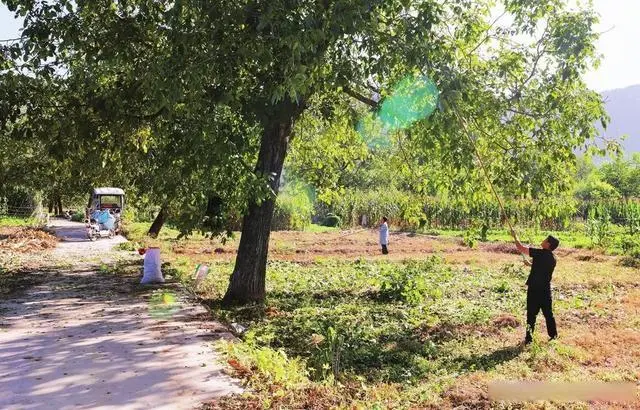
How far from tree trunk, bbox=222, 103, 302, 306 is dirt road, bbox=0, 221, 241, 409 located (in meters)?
0.98

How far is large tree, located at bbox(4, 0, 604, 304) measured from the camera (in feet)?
23.4

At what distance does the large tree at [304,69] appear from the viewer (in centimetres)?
713

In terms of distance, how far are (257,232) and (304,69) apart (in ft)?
17.4

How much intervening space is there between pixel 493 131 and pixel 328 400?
24.2ft

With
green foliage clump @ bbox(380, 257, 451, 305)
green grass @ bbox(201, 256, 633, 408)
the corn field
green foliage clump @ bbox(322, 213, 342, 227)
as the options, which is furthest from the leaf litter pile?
green foliage clump @ bbox(322, 213, 342, 227)

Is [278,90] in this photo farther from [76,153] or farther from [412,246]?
[412,246]

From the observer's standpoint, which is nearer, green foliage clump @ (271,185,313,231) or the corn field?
the corn field

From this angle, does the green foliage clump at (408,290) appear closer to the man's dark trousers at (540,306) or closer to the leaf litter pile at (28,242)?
the man's dark trousers at (540,306)

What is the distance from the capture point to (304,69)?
653 centimetres

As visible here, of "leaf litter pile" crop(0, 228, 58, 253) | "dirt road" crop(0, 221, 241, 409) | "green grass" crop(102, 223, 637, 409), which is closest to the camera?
"dirt road" crop(0, 221, 241, 409)

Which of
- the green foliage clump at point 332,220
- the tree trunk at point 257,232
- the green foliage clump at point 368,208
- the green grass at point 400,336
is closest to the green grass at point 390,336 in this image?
the green grass at point 400,336

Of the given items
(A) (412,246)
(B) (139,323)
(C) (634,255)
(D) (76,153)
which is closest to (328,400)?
(B) (139,323)

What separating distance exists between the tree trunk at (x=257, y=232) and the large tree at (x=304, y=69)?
2 centimetres

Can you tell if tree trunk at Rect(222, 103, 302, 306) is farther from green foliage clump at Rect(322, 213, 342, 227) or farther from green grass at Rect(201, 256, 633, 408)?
green foliage clump at Rect(322, 213, 342, 227)
